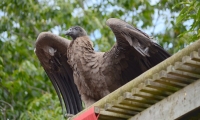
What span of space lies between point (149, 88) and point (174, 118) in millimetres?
502

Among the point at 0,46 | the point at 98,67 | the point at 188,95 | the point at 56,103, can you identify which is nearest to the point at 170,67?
the point at 188,95

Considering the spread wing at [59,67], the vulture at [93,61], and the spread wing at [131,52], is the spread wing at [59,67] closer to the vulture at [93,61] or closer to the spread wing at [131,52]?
the vulture at [93,61]

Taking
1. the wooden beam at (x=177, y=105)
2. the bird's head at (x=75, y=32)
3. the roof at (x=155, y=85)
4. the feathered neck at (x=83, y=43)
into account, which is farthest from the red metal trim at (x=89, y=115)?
the bird's head at (x=75, y=32)

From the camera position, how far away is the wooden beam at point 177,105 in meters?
7.50

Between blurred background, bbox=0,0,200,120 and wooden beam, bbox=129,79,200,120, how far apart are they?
8.52 metres

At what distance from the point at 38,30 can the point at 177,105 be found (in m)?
13.5

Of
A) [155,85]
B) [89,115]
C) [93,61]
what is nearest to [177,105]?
→ [155,85]

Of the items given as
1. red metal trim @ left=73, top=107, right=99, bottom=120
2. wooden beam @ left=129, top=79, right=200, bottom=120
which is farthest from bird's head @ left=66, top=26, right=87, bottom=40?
wooden beam @ left=129, top=79, right=200, bottom=120

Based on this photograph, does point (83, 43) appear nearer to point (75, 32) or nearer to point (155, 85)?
point (75, 32)

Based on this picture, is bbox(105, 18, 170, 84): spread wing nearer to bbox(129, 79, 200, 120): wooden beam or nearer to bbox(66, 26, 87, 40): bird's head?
bbox(66, 26, 87, 40): bird's head

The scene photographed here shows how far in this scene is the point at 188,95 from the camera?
299 inches

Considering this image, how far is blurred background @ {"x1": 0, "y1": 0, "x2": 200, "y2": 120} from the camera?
17266mm

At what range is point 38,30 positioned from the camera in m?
20.9

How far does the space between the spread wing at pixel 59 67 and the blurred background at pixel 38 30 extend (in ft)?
17.5
